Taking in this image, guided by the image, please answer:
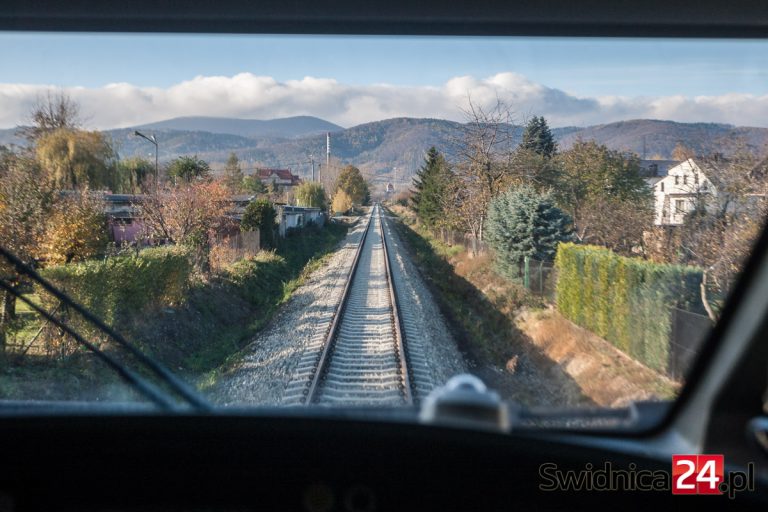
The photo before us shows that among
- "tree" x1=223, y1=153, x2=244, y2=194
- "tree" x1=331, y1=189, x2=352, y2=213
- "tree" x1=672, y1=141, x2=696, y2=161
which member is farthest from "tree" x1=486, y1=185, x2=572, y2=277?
"tree" x1=331, y1=189, x2=352, y2=213

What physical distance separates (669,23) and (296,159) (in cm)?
Answer: 2622

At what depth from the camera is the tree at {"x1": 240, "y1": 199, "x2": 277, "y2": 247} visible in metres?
19.6

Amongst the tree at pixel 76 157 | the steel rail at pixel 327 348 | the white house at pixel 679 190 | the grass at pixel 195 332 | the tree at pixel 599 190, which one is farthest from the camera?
Answer: the tree at pixel 599 190

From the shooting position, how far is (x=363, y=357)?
8.38 metres

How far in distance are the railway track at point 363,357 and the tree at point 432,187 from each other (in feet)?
24.3

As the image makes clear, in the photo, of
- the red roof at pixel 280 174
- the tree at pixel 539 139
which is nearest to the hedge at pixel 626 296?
the tree at pixel 539 139

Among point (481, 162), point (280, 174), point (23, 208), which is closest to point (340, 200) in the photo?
point (280, 174)

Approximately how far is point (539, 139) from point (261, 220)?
9858 mm

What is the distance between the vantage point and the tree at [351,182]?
120ft

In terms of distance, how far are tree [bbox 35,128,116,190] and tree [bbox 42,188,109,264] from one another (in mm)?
619

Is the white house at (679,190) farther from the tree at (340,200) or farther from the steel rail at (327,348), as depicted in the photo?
the tree at (340,200)

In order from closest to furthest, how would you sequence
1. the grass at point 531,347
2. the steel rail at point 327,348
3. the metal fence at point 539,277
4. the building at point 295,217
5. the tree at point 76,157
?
1. the steel rail at point 327,348
2. the grass at point 531,347
3. the tree at point 76,157
4. the metal fence at point 539,277
5. the building at point 295,217

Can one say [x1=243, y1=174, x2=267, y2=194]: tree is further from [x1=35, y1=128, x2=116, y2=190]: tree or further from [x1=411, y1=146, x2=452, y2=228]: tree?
[x1=35, y1=128, x2=116, y2=190]: tree

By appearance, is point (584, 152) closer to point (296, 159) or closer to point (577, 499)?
point (577, 499)
